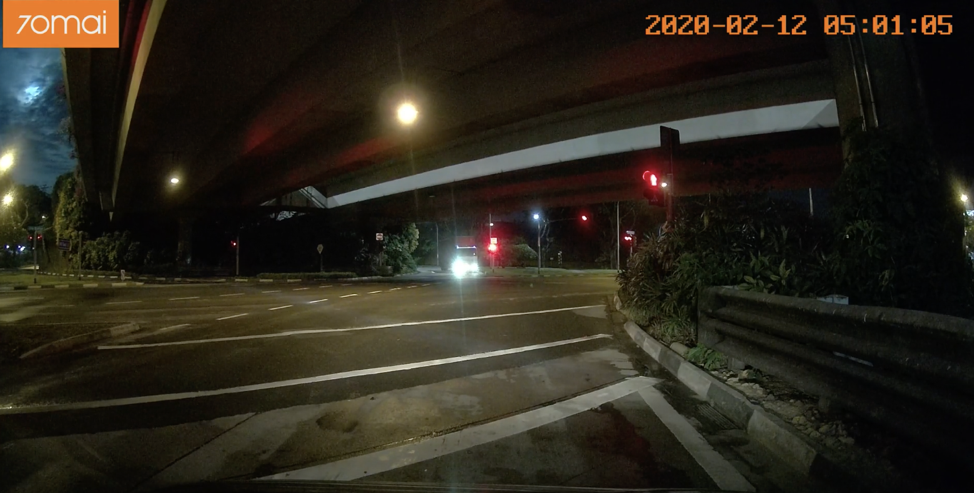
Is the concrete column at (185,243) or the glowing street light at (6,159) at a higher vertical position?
the glowing street light at (6,159)

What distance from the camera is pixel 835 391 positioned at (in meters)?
4.89

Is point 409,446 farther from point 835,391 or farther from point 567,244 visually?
point 567,244

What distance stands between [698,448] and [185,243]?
44.3 meters

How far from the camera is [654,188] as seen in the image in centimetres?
1258

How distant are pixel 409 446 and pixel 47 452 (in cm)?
293

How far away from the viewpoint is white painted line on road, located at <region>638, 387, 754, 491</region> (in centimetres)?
415

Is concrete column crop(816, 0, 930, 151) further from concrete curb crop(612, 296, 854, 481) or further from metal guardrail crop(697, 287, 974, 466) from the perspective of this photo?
concrete curb crop(612, 296, 854, 481)

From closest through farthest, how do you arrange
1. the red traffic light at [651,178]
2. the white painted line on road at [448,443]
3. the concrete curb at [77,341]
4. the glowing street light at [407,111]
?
1. the white painted line on road at [448,443]
2. the concrete curb at [77,341]
3. the red traffic light at [651,178]
4. the glowing street light at [407,111]

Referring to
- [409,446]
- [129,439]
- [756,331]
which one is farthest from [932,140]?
[129,439]

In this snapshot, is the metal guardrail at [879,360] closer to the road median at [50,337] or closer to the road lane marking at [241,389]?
the road lane marking at [241,389]

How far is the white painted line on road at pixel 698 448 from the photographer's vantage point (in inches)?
163

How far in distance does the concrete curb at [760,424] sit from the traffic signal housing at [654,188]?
17.2ft

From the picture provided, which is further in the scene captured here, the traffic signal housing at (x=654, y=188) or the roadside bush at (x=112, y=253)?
the roadside bush at (x=112, y=253)

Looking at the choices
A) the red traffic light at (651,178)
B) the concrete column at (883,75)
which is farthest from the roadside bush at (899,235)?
the red traffic light at (651,178)
